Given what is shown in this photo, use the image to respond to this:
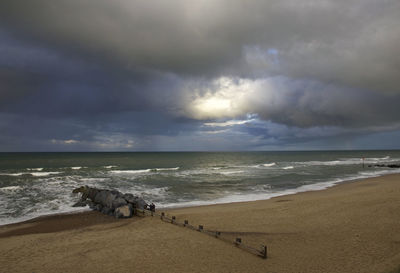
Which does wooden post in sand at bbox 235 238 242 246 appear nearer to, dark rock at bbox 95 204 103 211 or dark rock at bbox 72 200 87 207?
dark rock at bbox 95 204 103 211

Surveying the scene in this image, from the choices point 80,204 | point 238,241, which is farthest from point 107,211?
point 238,241

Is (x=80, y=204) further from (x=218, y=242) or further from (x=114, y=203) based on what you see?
(x=218, y=242)

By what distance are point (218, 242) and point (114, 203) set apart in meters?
9.86

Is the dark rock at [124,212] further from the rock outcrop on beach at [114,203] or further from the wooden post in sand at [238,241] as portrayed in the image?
the wooden post in sand at [238,241]

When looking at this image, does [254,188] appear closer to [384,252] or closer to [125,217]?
[125,217]

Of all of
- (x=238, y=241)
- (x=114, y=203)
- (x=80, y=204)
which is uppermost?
(x=114, y=203)

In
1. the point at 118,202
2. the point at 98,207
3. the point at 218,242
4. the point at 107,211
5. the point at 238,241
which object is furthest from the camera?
the point at 98,207

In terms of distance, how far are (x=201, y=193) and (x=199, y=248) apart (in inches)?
619

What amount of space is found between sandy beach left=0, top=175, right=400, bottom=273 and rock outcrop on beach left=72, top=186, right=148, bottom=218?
89 centimetres

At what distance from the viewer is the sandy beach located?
8.73 meters

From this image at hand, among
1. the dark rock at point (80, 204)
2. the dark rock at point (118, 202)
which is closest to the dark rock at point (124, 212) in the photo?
the dark rock at point (118, 202)

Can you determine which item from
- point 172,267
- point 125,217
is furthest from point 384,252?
point 125,217

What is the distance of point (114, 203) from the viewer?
56.9 ft

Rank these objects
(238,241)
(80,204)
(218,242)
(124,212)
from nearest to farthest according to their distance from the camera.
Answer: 1. (238,241)
2. (218,242)
3. (124,212)
4. (80,204)
